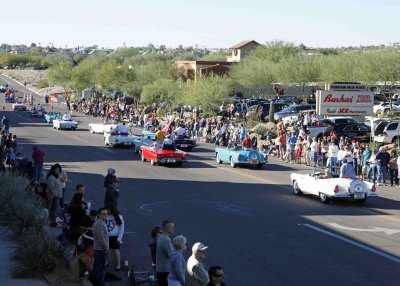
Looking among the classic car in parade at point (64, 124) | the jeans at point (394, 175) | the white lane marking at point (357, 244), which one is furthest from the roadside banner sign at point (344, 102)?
the white lane marking at point (357, 244)

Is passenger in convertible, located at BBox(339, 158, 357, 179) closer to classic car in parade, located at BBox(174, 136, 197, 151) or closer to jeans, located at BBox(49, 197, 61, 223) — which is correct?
jeans, located at BBox(49, 197, 61, 223)

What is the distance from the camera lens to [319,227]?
19062 mm

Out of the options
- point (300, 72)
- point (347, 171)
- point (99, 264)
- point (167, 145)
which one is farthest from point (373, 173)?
point (300, 72)

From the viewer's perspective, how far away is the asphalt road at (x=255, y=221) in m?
14.7

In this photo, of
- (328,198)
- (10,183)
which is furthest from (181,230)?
(328,198)

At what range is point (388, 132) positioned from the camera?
37594mm

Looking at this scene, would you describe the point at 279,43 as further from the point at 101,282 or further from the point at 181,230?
the point at 101,282

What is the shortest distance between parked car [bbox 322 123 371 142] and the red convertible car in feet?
36.4

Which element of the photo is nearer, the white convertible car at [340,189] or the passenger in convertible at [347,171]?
the white convertible car at [340,189]

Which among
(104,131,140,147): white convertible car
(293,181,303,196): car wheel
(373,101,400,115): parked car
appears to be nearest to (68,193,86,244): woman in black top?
(293,181,303,196): car wheel

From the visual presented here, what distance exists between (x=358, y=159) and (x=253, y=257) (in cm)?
1626

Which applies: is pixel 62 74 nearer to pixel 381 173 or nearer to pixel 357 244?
pixel 381 173

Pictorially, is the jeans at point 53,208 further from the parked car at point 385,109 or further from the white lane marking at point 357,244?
the parked car at point 385,109

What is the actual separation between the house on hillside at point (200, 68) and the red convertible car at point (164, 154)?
49.9m
